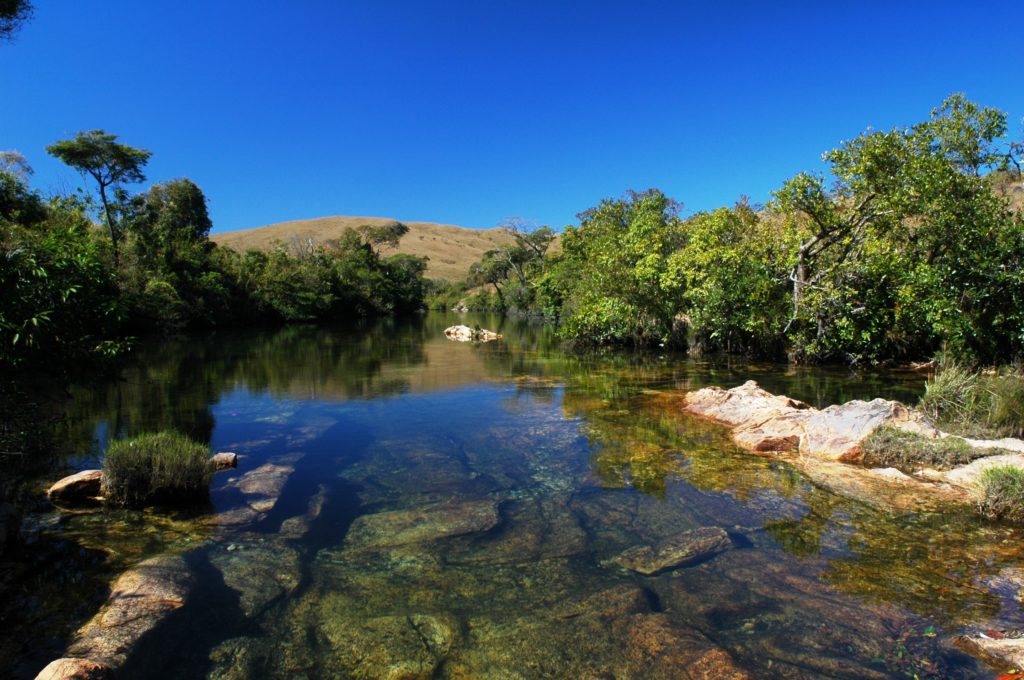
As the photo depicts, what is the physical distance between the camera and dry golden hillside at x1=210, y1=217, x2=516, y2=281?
117750 mm

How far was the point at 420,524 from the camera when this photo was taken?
7.07m

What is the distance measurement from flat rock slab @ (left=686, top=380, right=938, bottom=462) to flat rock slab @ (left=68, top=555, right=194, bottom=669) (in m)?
8.80

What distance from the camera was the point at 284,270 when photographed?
55031mm

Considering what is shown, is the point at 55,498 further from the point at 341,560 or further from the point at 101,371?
the point at 341,560

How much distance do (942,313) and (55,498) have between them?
20116mm

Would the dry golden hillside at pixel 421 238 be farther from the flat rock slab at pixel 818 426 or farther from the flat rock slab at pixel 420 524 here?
the flat rock slab at pixel 420 524

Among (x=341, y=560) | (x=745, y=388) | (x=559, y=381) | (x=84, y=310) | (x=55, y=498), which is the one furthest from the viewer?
(x=559, y=381)

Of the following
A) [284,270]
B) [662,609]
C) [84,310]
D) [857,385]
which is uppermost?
[284,270]

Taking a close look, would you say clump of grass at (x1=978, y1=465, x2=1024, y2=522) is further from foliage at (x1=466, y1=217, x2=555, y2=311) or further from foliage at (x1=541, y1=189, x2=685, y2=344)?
foliage at (x1=466, y1=217, x2=555, y2=311)

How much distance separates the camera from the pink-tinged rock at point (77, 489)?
7293 millimetres

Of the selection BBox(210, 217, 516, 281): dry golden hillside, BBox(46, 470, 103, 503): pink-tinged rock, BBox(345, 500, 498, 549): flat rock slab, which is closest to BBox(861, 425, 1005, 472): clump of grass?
BBox(345, 500, 498, 549): flat rock slab

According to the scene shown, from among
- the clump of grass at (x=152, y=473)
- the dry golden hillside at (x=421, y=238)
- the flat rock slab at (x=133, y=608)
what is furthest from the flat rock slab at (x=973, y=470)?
the dry golden hillside at (x=421, y=238)

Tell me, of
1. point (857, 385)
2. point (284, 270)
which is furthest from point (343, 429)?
point (284, 270)

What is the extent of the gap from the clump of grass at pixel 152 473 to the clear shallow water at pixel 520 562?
448 millimetres
